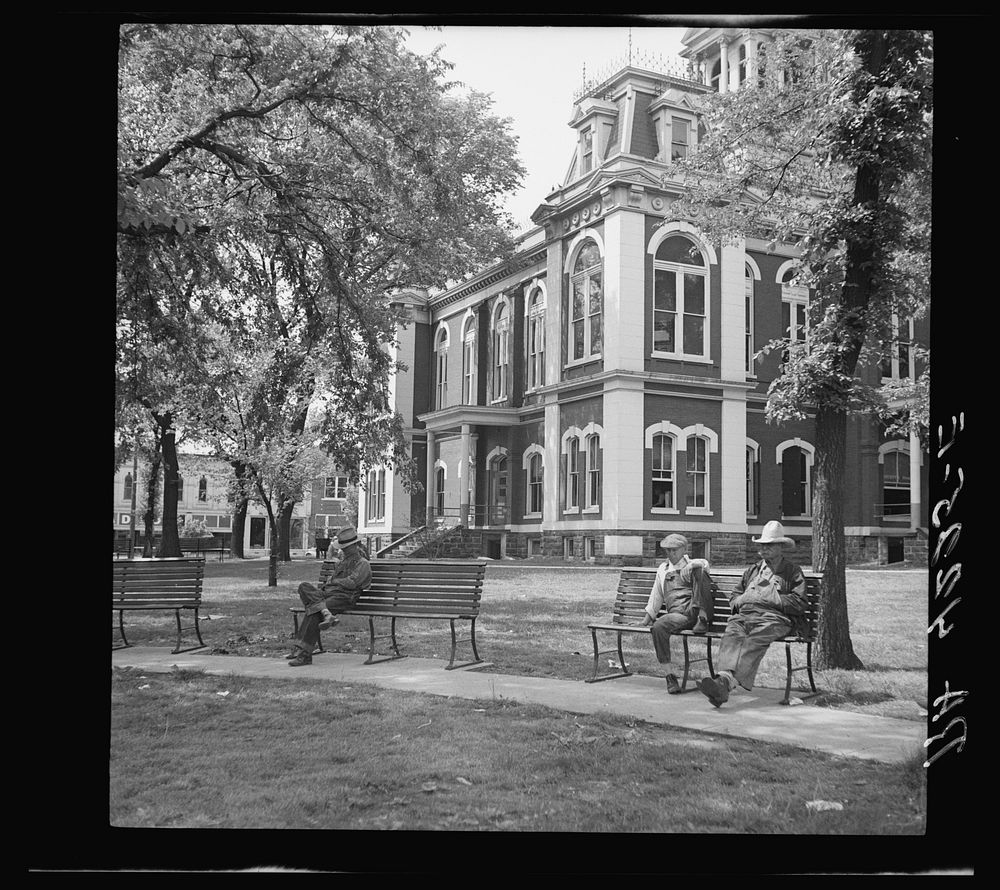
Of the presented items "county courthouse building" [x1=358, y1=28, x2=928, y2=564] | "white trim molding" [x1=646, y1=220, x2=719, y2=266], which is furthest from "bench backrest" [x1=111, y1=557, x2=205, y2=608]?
"white trim molding" [x1=646, y1=220, x2=719, y2=266]

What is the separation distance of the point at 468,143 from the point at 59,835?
55.0 ft

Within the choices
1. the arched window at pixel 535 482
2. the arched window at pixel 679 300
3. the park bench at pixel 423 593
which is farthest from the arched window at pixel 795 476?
the park bench at pixel 423 593

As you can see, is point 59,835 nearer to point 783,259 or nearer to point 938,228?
point 938,228

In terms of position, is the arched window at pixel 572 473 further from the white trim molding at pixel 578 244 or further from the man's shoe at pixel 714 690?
the man's shoe at pixel 714 690

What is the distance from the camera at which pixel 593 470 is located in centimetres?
1922

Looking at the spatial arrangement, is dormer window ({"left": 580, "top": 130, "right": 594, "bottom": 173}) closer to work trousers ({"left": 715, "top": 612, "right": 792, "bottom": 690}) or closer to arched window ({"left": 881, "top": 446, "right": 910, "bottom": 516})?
arched window ({"left": 881, "top": 446, "right": 910, "bottom": 516})

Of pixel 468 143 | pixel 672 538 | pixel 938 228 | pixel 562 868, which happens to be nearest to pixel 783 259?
pixel 468 143

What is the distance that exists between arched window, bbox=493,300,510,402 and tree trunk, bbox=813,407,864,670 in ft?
47.5

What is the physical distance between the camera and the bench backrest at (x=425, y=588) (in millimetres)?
7984

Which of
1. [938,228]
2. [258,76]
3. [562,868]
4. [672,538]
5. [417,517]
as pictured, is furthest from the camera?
[417,517]

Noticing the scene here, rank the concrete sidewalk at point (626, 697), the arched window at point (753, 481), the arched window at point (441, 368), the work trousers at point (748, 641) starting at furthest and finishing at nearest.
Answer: the arched window at point (441, 368), the arched window at point (753, 481), the work trousers at point (748, 641), the concrete sidewalk at point (626, 697)

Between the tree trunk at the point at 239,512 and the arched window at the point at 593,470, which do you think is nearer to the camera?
the tree trunk at the point at 239,512

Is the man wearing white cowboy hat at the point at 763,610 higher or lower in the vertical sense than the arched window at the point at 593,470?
lower

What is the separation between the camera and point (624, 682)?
7289mm
